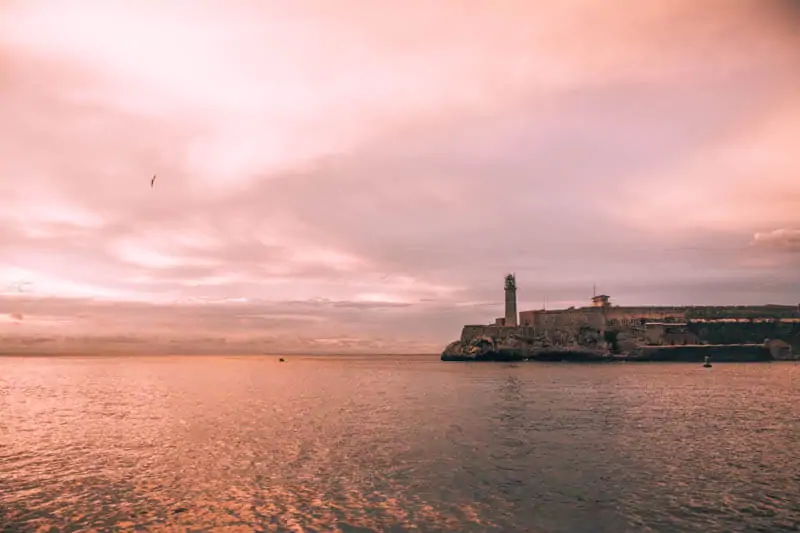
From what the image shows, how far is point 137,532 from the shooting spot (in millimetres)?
15445

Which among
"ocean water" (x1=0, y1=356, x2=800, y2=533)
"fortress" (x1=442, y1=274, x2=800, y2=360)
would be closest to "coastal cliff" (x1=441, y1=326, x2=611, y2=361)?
"fortress" (x1=442, y1=274, x2=800, y2=360)

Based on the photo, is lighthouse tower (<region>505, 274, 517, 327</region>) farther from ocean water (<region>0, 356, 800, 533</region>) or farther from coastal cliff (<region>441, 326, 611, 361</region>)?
ocean water (<region>0, 356, 800, 533</region>)

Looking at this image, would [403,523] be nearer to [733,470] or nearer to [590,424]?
[733,470]

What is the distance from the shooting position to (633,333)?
171750 millimetres

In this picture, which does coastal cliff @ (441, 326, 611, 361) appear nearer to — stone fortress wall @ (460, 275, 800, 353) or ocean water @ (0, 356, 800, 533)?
stone fortress wall @ (460, 275, 800, 353)

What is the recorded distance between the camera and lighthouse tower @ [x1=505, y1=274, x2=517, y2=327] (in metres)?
169

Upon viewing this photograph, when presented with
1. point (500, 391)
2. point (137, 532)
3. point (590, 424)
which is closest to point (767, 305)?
point (500, 391)

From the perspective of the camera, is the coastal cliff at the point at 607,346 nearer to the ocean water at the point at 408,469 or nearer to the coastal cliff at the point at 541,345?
the coastal cliff at the point at 541,345

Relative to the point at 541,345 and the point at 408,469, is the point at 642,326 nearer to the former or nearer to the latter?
the point at 541,345

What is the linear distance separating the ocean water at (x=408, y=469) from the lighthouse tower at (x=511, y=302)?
124m

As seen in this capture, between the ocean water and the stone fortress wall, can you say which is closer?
the ocean water

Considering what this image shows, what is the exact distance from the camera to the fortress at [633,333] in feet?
541

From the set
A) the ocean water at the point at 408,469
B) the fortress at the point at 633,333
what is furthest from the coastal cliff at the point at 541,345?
the ocean water at the point at 408,469

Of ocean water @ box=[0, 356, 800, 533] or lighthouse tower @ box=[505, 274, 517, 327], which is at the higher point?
lighthouse tower @ box=[505, 274, 517, 327]
